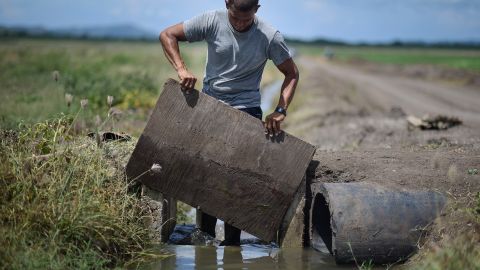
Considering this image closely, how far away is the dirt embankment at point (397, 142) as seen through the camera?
18.6 feet

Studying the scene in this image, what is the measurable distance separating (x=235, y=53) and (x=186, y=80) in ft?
1.52

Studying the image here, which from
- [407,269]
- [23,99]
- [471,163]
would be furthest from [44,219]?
[23,99]

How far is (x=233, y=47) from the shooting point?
5477mm

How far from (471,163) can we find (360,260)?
1.56 meters

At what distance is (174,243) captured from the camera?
20.2 ft

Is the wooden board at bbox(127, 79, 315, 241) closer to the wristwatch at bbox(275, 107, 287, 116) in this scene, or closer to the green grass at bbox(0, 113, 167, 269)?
the wristwatch at bbox(275, 107, 287, 116)

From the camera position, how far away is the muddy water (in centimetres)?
538

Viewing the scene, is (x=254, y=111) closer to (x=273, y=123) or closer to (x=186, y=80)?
(x=273, y=123)

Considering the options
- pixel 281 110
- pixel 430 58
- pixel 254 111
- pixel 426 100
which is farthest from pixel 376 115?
pixel 430 58

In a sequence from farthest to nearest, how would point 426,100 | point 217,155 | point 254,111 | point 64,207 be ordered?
point 426,100, point 254,111, point 217,155, point 64,207

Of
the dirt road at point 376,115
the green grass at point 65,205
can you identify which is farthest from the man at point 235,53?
the dirt road at point 376,115

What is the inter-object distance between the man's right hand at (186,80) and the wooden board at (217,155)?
0.07 metres

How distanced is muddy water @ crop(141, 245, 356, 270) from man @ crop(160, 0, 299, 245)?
1.04 m

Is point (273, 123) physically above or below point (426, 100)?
above
